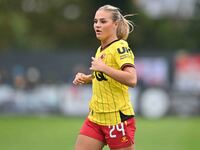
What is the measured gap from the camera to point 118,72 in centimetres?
856

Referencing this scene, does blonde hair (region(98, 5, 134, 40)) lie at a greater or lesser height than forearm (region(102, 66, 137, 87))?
greater

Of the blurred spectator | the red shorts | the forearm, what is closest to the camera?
the forearm

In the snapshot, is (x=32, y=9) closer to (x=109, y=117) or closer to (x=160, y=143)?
(x=160, y=143)

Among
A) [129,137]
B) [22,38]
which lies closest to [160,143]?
[129,137]

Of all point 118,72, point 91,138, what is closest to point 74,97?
point 91,138

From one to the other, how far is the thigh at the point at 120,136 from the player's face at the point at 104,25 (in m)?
1.00

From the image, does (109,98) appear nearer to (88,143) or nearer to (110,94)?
(110,94)

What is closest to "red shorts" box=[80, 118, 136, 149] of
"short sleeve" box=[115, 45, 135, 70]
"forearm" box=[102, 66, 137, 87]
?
"forearm" box=[102, 66, 137, 87]

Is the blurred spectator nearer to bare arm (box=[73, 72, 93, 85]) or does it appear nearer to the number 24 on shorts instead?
bare arm (box=[73, 72, 93, 85])

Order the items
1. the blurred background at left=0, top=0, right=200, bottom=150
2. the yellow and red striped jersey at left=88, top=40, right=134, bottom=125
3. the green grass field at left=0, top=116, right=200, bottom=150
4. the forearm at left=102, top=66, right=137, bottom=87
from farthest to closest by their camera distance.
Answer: the blurred background at left=0, top=0, right=200, bottom=150, the green grass field at left=0, top=116, right=200, bottom=150, the yellow and red striped jersey at left=88, top=40, right=134, bottom=125, the forearm at left=102, top=66, right=137, bottom=87

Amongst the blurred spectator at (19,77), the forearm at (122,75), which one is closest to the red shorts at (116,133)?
the forearm at (122,75)

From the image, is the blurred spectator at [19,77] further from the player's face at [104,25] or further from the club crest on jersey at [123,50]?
the club crest on jersey at [123,50]

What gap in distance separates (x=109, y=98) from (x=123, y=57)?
1.75 feet

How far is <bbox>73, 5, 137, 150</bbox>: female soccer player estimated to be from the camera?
8.91 metres
